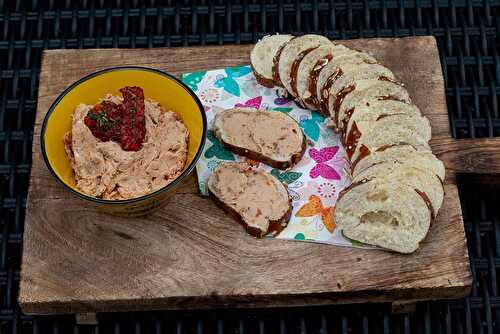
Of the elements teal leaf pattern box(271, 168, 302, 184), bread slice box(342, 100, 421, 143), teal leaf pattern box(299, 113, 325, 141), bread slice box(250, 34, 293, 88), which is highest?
bread slice box(250, 34, 293, 88)

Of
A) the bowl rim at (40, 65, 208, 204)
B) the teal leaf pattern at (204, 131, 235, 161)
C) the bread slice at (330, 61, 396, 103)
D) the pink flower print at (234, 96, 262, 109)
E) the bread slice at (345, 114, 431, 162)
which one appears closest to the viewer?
the bowl rim at (40, 65, 208, 204)

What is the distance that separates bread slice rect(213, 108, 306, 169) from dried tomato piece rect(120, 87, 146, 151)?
0.95 ft

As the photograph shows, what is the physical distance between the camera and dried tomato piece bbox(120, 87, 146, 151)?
8.90 ft

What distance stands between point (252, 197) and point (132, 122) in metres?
0.47

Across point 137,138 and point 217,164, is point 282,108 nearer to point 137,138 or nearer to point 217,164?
point 217,164

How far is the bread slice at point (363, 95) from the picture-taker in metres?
2.77

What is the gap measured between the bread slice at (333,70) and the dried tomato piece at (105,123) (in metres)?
0.69

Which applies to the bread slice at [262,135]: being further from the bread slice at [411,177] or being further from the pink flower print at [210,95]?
the bread slice at [411,177]

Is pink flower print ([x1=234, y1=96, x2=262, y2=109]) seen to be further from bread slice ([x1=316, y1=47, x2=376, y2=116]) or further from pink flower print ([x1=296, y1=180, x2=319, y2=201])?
pink flower print ([x1=296, y1=180, x2=319, y2=201])

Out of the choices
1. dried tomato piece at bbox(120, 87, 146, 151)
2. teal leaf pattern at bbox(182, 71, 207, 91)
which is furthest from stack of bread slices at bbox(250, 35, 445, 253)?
dried tomato piece at bbox(120, 87, 146, 151)

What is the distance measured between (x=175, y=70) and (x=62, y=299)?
0.96 meters

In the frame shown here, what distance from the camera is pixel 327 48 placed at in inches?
115

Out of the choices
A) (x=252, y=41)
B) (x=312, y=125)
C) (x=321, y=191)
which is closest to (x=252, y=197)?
(x=321, y=191)

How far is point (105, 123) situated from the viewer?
2.72 metres
